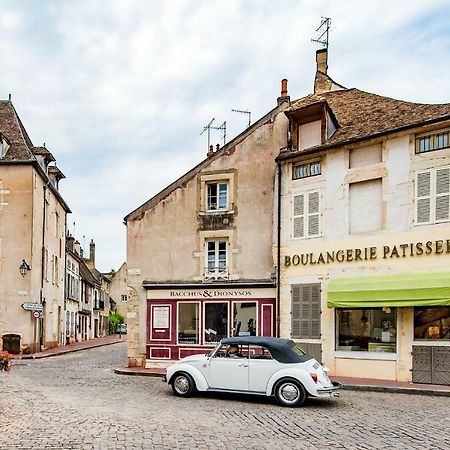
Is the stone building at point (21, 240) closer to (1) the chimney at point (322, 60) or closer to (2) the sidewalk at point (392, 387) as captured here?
(1) the chimney at point (322, 60)

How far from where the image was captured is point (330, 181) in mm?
18234

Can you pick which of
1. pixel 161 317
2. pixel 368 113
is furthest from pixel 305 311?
pixel 368 113

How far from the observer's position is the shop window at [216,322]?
19906 millimetres

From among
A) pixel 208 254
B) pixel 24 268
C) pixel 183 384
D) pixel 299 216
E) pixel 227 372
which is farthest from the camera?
pixel 24 268

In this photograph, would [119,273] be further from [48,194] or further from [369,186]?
[369,186]

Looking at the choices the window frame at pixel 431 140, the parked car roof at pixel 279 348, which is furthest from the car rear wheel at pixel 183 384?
the window frame at pixel 431 140

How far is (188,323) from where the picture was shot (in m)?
20.3

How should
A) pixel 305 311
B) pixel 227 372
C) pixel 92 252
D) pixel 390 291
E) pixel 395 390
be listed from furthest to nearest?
pixel 92 252, pixel 305 311, pixel 390 291, pixel 395 390, pixel 227 372

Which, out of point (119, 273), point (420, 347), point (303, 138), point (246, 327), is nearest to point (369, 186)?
point (303, 138)

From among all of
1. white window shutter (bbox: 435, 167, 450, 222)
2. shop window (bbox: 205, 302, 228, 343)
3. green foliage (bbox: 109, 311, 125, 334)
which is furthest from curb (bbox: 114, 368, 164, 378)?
green foliage (bbox: 109, 311, 125, 334)

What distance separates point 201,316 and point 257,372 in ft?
24.0

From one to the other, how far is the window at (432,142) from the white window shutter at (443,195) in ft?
2.07

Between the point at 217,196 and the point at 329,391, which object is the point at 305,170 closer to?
the point at 217,196

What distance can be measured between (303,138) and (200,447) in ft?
42.7
